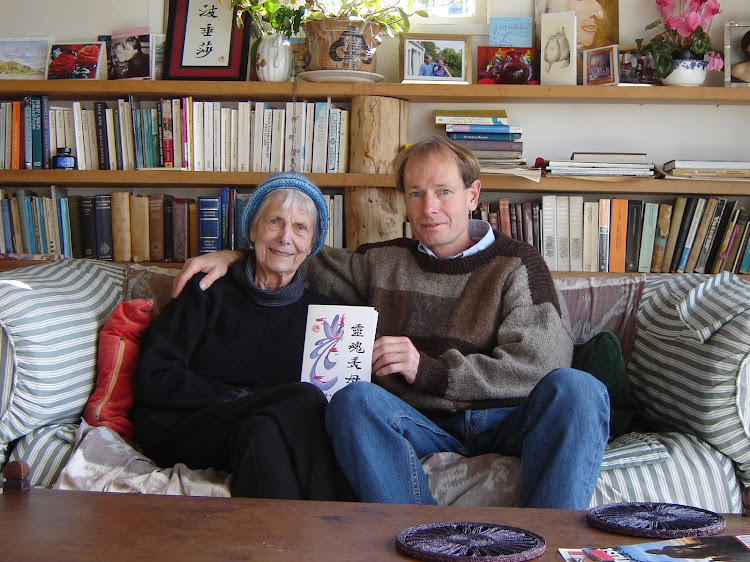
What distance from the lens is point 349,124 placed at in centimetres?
299

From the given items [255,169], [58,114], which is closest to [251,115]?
[255,169]

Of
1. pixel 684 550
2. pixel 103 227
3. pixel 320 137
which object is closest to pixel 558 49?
pixel 320 137

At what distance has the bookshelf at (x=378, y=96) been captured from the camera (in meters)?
2.86

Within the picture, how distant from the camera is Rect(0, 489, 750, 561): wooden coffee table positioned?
109 centimetres

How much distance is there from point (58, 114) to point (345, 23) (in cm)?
115

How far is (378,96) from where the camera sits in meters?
2.91

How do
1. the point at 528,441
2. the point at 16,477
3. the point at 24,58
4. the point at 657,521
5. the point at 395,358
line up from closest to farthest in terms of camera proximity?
1. the point at 657,521
2. the point at 16,477
3. the point at 528,441
4. the point at 395,358
5. the point at 24,58

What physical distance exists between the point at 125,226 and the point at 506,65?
4.98 ft

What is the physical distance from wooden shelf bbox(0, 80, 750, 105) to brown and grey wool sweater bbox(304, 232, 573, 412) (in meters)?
0.76

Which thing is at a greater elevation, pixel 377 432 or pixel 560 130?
pixel 560 130

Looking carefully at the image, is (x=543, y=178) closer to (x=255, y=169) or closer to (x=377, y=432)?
(x=255, y=169)

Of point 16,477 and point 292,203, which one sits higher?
point 292,203

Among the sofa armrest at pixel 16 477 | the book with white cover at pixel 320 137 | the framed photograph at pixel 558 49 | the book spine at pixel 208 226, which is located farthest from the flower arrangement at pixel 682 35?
the sofa armrest at pixel 16 477

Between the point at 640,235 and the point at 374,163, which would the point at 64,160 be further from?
the point at 640,235
